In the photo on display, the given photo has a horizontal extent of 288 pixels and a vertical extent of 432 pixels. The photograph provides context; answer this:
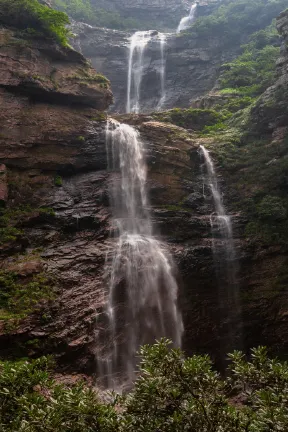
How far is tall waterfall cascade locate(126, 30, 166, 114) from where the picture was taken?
118ft

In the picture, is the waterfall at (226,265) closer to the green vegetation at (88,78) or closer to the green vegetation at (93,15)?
the green vegetation at (88,78)

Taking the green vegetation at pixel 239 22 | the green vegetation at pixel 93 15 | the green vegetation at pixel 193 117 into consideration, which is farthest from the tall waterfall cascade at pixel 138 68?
the green vegetation at pixel 193 117

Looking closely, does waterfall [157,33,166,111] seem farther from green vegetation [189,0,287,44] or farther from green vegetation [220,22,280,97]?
green vegetation [220,22,280,97]

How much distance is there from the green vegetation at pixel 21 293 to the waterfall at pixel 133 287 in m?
2.49

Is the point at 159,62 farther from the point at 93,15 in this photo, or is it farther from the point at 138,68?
the point at 93,15

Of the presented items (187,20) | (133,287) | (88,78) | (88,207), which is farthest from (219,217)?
(187,20)

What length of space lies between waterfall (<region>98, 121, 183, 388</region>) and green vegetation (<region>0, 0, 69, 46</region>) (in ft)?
29.9

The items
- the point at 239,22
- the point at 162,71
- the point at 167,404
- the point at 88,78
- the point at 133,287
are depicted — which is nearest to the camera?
the point at 167,404

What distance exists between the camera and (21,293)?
12961mm

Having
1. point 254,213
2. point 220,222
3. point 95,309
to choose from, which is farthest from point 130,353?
point 254,213

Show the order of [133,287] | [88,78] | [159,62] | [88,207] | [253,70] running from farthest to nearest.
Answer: [159,62]
[253,70]
[88,78]
[88,207]
[133,287]

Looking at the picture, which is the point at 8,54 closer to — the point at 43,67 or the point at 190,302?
the point at 43,67

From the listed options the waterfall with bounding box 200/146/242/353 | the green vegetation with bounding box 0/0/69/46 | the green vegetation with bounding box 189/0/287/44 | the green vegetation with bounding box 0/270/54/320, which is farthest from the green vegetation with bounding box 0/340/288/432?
the green vegetation with bounding box 189/0/287/44

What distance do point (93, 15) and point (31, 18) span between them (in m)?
28.9
